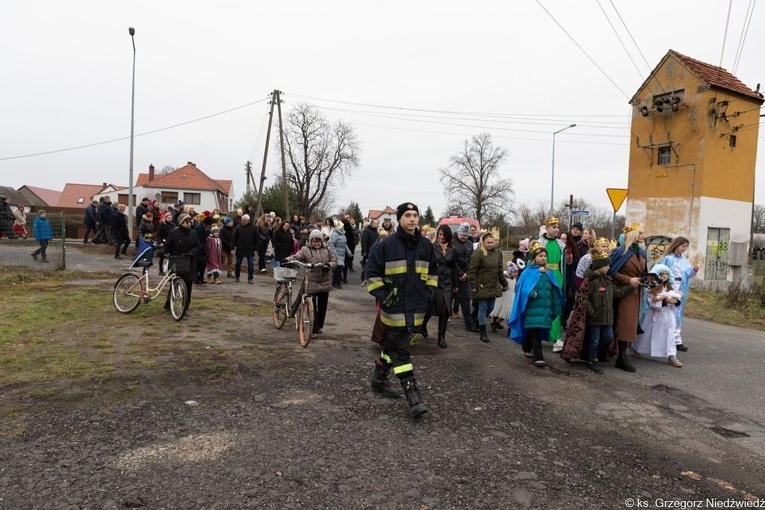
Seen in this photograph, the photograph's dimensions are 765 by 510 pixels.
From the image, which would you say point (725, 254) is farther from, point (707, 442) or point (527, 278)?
point (707, 442)

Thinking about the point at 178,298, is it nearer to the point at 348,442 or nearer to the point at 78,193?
the point at 348,442

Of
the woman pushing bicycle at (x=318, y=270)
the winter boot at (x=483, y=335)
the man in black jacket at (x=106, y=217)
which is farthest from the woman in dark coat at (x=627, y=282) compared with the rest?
the man in black jacket at (x=106, y=217)

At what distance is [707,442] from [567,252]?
426 centimetres

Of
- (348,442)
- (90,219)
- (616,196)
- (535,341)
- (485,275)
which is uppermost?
(616,196)

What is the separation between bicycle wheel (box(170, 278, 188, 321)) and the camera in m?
8.58

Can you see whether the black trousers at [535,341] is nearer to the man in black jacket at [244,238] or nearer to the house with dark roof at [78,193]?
the man in black jacket at [244,238]

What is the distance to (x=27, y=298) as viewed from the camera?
10.1 meters

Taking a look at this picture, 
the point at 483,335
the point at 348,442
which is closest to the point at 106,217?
the point at 483,335

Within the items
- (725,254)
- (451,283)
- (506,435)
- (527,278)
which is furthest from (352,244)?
(725,254)

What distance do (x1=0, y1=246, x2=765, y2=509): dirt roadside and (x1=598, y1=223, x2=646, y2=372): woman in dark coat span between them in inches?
29.5

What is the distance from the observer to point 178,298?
8.67m

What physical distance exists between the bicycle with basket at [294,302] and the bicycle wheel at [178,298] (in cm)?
160

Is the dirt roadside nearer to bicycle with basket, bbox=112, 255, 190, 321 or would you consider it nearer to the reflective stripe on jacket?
the reflective stripe on jacket

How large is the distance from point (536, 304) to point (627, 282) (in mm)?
1265
